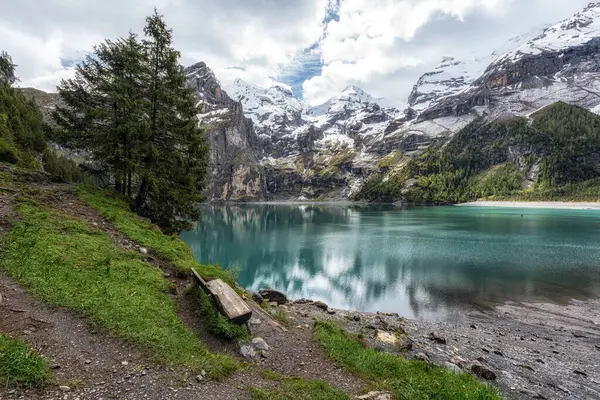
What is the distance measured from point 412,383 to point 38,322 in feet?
35.2


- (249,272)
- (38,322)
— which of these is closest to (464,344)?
(38,322)

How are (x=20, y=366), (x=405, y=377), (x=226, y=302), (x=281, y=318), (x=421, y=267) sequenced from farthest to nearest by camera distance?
(x=421, y=267), (x=281, y=318), (x=226, y=302), (x=405, y=377), (x=20, y=366)

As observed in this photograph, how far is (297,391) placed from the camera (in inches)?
340

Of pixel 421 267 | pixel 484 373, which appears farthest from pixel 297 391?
pixel 421 267

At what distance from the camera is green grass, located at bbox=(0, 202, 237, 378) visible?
938 cm

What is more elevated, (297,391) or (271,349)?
(297,391)

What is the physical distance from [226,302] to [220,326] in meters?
1.09

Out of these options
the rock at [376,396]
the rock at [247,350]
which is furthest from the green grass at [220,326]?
the rock at [376,396]

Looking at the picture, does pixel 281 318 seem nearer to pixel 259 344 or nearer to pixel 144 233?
pixel 259 344

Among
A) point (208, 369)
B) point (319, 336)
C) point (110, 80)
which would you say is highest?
point (110, 80)

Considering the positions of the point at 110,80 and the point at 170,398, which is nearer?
the point at 170,398

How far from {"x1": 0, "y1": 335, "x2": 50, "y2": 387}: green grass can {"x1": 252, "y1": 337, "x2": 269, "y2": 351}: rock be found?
597 centimetres

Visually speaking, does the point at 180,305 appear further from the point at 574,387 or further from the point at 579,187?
the point at 579,187

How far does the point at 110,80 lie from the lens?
24.4 meters
